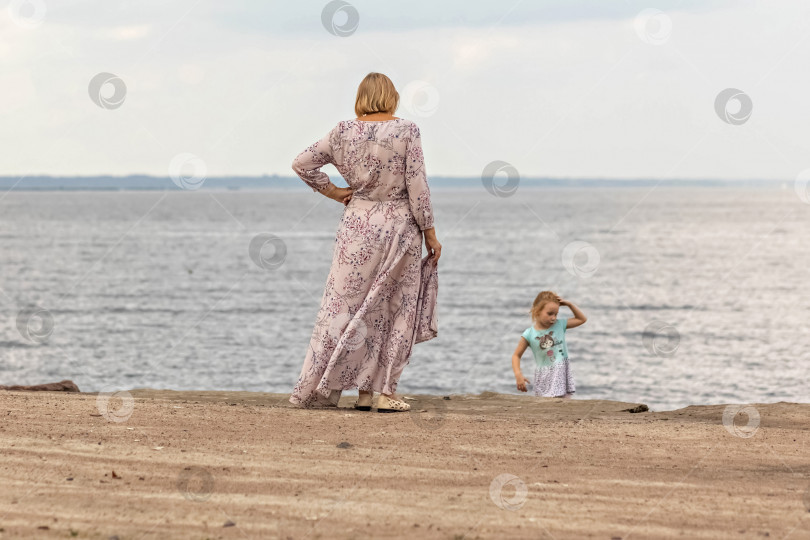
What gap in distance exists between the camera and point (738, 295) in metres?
38.7

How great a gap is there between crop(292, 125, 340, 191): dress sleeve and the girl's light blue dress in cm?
282

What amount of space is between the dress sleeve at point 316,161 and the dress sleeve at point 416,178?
561mm

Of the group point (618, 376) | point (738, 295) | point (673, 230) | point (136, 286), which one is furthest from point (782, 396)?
point (673, 230)

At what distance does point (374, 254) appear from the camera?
746 centimetres

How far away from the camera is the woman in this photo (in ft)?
24.1

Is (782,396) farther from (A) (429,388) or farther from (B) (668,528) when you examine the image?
(B) (668,528)

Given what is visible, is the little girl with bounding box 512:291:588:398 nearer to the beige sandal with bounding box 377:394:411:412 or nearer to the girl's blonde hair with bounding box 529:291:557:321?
the girl's blonde hair with bounding box 529:291:557:321

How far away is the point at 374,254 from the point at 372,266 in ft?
0.29

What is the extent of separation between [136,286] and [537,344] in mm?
35985

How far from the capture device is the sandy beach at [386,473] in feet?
15.4

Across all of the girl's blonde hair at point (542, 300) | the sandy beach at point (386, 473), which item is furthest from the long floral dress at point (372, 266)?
the girl's blonde hair at point (542, 300)

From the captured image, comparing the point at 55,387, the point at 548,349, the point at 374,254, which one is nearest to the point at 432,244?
the point at 374,254

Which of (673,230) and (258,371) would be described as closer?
(258,371)

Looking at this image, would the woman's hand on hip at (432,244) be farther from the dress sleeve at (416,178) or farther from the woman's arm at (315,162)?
the woman's arm at (315,162)
